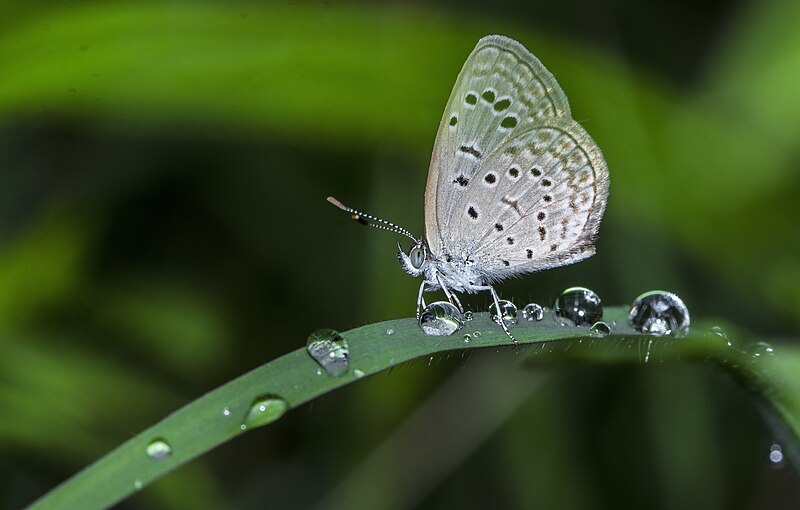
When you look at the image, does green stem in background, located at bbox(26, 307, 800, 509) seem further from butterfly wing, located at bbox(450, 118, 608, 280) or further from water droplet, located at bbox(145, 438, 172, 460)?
butterfly wing, located at bbox(450, 118, 608, 280)

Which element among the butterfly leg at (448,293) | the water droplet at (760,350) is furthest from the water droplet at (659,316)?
the butterfly leg at (448,293)

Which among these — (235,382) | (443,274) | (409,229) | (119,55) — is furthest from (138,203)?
(235,382)

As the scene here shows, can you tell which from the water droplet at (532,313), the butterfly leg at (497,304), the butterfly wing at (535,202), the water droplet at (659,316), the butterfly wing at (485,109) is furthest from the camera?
the butterfly wing at (535,202)

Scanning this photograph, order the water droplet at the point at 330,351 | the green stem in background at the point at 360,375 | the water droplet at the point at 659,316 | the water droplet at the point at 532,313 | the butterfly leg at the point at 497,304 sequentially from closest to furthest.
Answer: the green stem in background at the point at 360,375
the water droplet at the point at 330,351
the butterfly leg at the point at 497,304
the water droplet at the point at 659,316
the water droplet at the point at 532,313

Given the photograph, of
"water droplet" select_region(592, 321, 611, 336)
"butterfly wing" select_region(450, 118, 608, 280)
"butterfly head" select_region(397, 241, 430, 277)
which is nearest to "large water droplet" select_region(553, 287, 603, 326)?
"water droplet" select_region(592, 321, 611, 336)

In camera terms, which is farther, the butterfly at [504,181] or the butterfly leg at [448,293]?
the butterfly leg at [448,293]

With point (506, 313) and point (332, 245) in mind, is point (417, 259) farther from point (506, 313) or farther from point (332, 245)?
point (332, 245)

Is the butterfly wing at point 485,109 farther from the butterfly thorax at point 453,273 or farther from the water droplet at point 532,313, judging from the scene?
the water droplet at point 532,313
